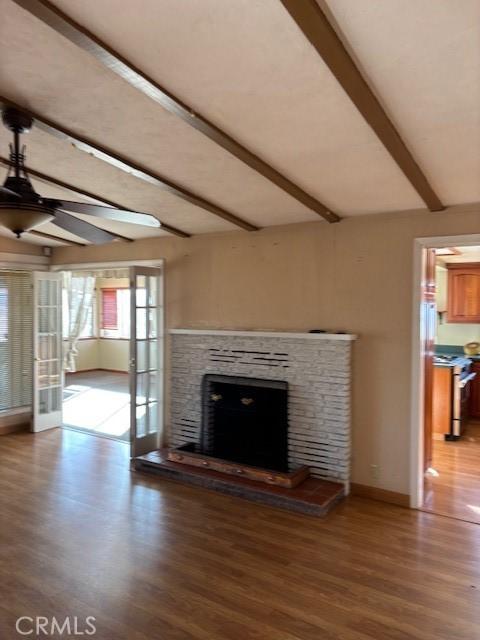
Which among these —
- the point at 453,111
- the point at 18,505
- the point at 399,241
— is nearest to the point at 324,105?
the point at 453,111

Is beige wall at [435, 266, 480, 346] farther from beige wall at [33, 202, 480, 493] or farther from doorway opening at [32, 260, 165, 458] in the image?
doorway opening at [32, 260, 165, 458]

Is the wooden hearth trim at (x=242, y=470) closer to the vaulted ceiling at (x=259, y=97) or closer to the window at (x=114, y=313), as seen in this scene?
the vaulted ceiling at (x=259, y=97)

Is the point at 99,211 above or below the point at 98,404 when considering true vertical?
above

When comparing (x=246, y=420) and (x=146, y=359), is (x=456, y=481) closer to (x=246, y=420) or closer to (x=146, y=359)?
(x=246, y=420)

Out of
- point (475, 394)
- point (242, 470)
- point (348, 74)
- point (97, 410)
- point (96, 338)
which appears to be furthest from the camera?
point (96, 338)

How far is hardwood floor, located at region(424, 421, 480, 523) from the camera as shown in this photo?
150 inches

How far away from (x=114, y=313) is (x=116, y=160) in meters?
8.08

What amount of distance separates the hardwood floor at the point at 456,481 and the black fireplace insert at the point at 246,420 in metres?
1.35

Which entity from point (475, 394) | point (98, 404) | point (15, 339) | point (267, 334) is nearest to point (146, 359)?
point (267, 334)

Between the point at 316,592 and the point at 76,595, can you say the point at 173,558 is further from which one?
the point at 316,592

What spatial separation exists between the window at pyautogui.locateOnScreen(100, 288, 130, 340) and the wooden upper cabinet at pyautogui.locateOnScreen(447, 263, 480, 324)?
6.80 metres

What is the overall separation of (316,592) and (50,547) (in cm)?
179

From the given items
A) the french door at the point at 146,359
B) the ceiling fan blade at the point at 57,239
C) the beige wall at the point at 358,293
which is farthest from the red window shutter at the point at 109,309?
the beige wall at the point at 358,293

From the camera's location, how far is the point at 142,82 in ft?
7.25
